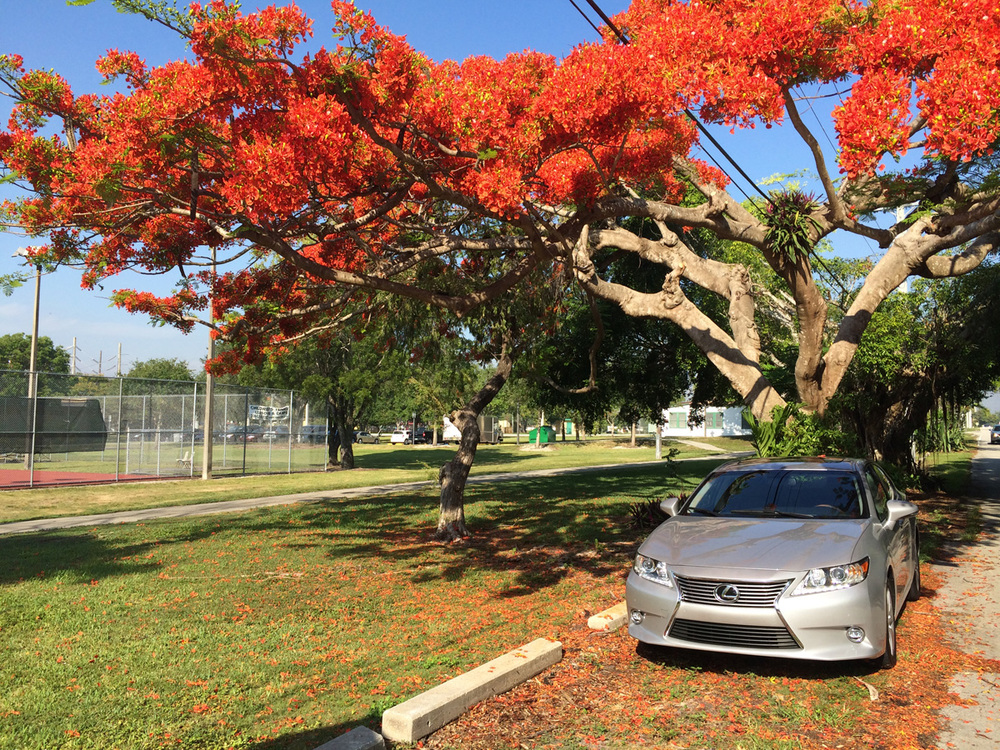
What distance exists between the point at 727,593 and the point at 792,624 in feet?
1.45

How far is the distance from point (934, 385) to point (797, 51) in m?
12.4

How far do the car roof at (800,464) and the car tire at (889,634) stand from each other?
123 cm

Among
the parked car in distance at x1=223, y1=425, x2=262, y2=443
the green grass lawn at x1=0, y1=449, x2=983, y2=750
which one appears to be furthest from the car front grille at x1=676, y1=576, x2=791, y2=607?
the parked car in distance at x1=223, y1=425, x2=262, y2=443

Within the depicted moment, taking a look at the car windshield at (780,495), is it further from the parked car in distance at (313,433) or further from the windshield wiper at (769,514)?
the parked car in distance at (313,433)

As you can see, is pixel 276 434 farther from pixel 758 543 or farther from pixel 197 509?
pixel 758 543

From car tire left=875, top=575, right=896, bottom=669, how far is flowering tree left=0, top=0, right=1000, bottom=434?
4.14m

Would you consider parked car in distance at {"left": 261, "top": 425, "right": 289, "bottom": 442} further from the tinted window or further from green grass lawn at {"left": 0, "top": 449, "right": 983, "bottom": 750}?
the tinted window

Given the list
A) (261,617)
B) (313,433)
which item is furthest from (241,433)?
(261,617)

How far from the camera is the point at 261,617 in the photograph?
7016mm

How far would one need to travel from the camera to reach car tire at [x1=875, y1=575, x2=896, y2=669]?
5324 mm

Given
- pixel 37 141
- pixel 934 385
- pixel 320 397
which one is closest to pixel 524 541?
pixel 37 141

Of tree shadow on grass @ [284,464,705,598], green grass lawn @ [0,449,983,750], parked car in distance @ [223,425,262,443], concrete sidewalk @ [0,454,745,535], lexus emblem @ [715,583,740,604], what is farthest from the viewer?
parked car in distance @ [223,425,262,443]

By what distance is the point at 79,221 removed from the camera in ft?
30.5

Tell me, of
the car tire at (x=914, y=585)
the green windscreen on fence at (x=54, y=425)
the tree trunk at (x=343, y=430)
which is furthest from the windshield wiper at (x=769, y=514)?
the tree trunk at (x=343, y=430)
